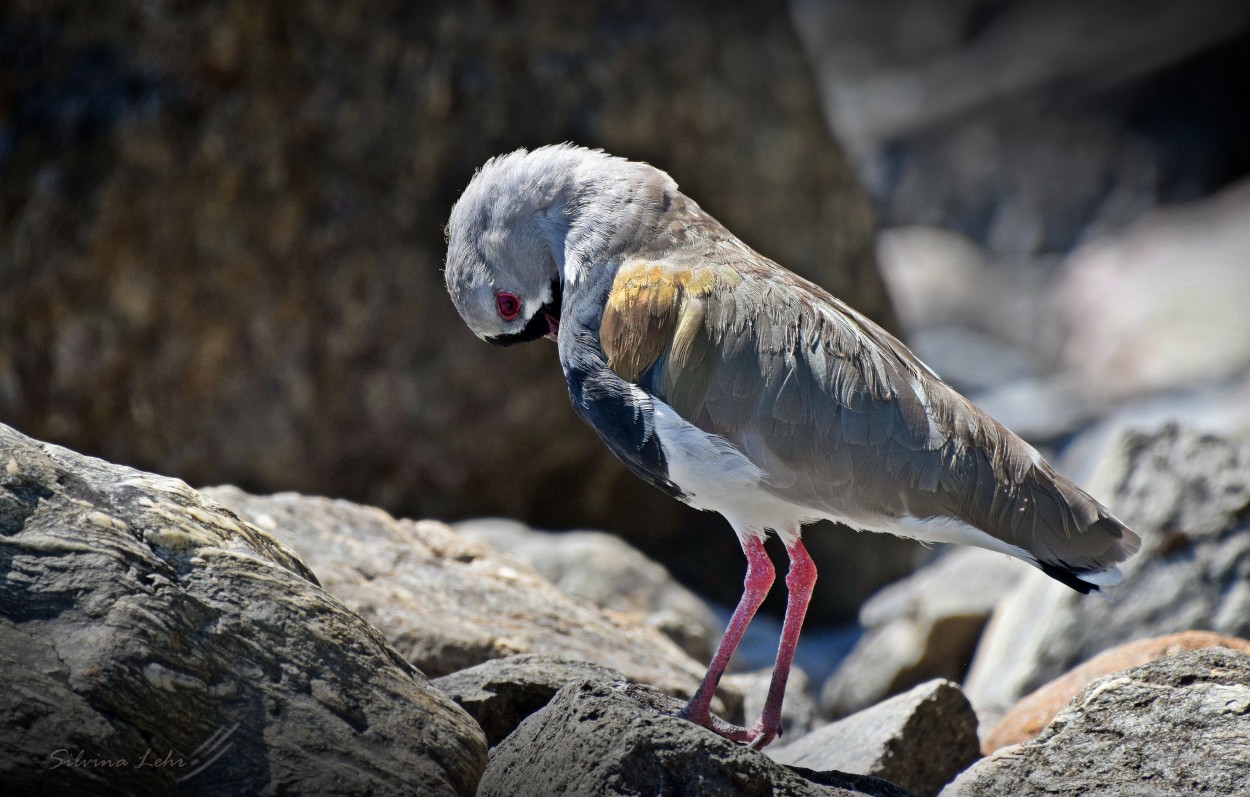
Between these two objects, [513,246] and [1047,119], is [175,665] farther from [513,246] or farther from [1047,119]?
[1047,119]

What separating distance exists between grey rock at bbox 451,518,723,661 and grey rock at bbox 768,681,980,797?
6.65 ft

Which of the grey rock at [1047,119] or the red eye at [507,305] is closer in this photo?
the red eye at [507,305]

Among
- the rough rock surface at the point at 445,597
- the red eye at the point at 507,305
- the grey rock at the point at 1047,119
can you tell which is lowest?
the rough rock surface at the point at 445,597

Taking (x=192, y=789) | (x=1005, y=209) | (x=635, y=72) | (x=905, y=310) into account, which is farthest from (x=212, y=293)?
(x=1005, y=209)

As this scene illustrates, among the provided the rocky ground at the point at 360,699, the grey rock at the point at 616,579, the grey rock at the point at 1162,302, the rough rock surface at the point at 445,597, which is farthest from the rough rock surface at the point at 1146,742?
the grey rock at the point at 1162,302

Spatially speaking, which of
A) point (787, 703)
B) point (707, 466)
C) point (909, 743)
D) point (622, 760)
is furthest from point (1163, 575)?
point (622, 760)

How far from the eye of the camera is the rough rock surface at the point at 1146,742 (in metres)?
3.59

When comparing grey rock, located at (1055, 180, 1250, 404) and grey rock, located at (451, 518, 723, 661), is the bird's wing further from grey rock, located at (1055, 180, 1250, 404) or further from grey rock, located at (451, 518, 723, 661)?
grey rock, located at (1055, 180, 1250, 404)

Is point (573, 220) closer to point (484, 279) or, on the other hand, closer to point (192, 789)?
point (484, 279)

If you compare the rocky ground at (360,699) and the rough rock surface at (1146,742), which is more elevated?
the rough rock surface at (1146,742)

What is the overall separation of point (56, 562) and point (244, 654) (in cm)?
55

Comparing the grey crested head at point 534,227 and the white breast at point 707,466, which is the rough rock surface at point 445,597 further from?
the grey crested head at point 534,227

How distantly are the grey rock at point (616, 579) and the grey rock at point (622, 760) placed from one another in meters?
3.17

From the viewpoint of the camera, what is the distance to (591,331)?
188 inches
